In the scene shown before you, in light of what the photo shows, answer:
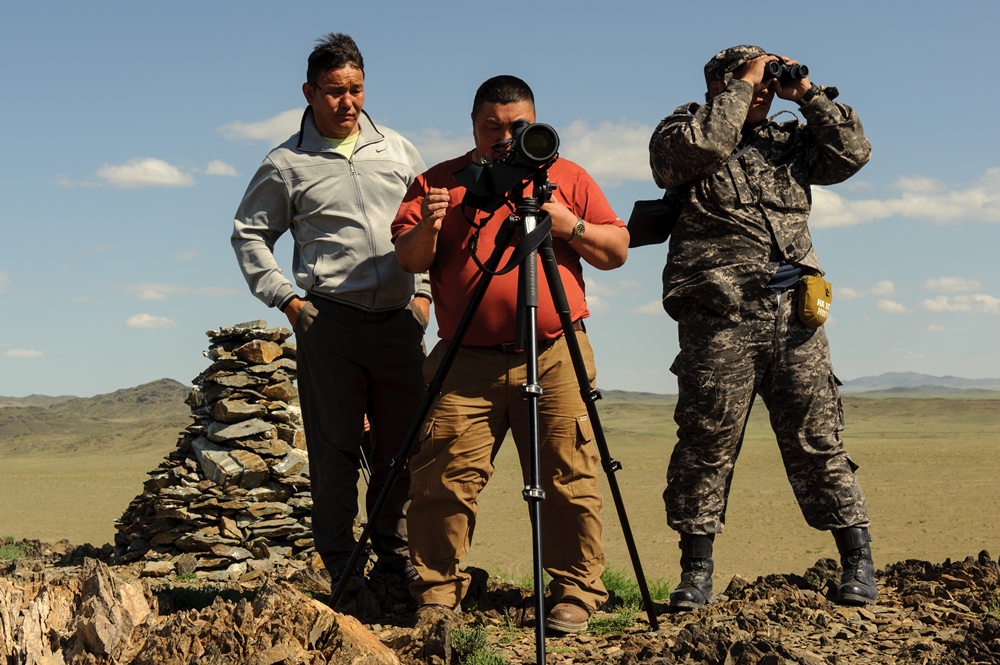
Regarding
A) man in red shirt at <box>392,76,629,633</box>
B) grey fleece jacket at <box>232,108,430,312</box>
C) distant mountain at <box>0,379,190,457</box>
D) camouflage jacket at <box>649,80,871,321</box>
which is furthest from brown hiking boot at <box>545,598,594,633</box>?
distant mountain at <box>0,379,190,457</box>

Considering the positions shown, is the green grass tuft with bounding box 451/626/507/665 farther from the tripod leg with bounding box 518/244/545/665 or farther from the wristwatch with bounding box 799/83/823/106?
the wristwatch with bounding box 799/83/823/106

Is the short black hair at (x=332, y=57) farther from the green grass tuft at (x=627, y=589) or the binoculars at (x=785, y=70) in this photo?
the green grass tuft at (x=627, y=589)

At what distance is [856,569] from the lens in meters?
5.19

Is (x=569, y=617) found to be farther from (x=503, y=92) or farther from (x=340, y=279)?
(x=503, y=92)

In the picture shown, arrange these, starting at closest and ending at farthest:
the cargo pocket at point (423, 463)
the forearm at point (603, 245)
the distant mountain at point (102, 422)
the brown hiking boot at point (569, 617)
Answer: the forearm at point (603, 245)
the brown hiking boot at point (569, 617)
the cargo pocket at point (423, 463)
the distant mountain at point (102, 422)

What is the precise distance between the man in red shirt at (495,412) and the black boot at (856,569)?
1.25 m

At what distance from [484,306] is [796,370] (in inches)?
60.1

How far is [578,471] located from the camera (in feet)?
15.4

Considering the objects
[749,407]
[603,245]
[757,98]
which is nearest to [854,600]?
[749,407]

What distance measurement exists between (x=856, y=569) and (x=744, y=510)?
9.47 m

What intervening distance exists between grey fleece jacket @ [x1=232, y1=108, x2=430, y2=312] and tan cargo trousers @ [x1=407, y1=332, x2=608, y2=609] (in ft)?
2.37

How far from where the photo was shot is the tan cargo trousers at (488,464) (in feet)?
15.4

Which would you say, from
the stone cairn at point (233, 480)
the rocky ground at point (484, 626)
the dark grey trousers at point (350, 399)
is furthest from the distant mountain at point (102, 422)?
the rocky ground at point (484, 626)

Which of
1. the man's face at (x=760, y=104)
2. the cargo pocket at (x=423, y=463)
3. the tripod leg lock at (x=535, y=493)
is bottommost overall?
the tripod leg lock at (x=535, y=493)
